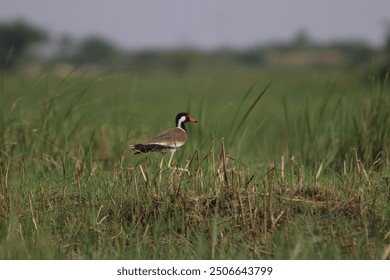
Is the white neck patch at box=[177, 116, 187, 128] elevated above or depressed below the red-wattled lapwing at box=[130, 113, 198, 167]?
above

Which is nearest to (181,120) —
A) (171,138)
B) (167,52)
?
(171,138)

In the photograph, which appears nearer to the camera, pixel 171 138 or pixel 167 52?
pixel 171 138

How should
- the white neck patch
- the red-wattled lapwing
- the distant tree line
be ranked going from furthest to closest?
the distant tree line → the white neck patch → the red-wattled lapwing

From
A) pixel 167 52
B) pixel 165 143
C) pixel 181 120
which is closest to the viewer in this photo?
pixel 165 143

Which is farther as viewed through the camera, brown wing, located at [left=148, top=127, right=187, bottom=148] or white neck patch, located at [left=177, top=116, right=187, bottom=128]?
white neck patch, located at [left=177, top=116, right=187, bottom=128]

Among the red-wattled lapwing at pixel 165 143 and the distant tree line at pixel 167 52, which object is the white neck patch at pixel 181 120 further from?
the distant tree line at pixel 167 52

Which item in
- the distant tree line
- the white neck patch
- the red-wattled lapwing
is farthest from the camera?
the distant tree line

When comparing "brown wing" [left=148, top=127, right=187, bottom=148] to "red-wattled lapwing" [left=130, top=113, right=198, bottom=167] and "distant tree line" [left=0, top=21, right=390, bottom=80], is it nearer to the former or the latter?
"red-wattled lapwing" [left=130, top=113, right=198, bottom=167]

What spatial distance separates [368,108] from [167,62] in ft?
264

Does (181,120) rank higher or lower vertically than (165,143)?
higher

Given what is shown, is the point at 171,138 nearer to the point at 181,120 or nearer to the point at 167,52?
the point at 181,120

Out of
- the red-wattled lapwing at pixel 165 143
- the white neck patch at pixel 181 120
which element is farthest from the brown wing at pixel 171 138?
the white neck patch at pixel 181 120

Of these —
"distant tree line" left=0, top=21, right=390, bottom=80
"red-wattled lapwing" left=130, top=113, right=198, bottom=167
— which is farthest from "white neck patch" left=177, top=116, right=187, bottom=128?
"distant tree line" left=0, top=21, right=390, bottom=80
